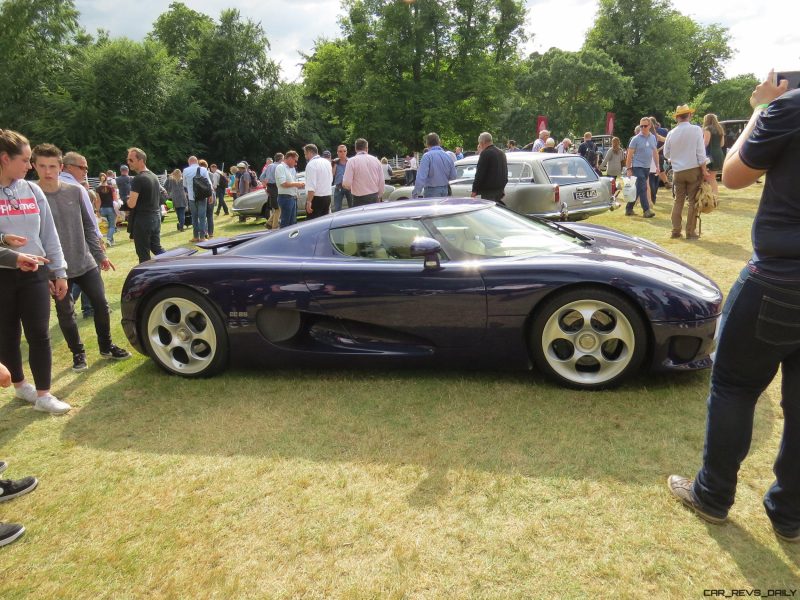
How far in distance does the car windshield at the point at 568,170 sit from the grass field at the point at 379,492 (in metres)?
6.67

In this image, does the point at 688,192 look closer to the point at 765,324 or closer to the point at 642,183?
the point at 642,183

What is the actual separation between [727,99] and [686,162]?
58.8m

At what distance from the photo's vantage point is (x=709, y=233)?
8.76m

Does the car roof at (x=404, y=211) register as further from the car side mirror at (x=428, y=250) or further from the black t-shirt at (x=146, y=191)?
the black t-shirt at (x=146, y=191)

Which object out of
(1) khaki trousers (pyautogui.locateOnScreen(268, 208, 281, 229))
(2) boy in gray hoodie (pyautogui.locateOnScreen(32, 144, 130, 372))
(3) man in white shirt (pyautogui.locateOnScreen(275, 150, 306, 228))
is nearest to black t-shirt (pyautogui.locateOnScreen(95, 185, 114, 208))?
(1) khaki trousers (pyautogui.locateOnScreen(268, 208, 281, 229))

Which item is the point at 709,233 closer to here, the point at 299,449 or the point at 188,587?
the point at 299,449

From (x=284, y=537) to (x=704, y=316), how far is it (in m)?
2.60

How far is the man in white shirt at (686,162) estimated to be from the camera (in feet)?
26.6

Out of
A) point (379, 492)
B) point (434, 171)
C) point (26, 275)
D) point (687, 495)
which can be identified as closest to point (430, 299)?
point (379, 492)

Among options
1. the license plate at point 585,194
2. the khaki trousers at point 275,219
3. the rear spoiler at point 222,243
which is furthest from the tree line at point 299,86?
the rear spoiler at point 222,243

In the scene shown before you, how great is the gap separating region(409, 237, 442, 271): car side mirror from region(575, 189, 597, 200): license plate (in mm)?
6693

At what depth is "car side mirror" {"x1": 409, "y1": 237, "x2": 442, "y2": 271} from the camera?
3.63m

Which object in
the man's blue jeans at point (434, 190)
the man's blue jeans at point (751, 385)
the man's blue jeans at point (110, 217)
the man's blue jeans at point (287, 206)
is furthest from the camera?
the man's blue jeans at point (110, 217)

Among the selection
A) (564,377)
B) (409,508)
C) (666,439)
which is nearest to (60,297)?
(409,508)
